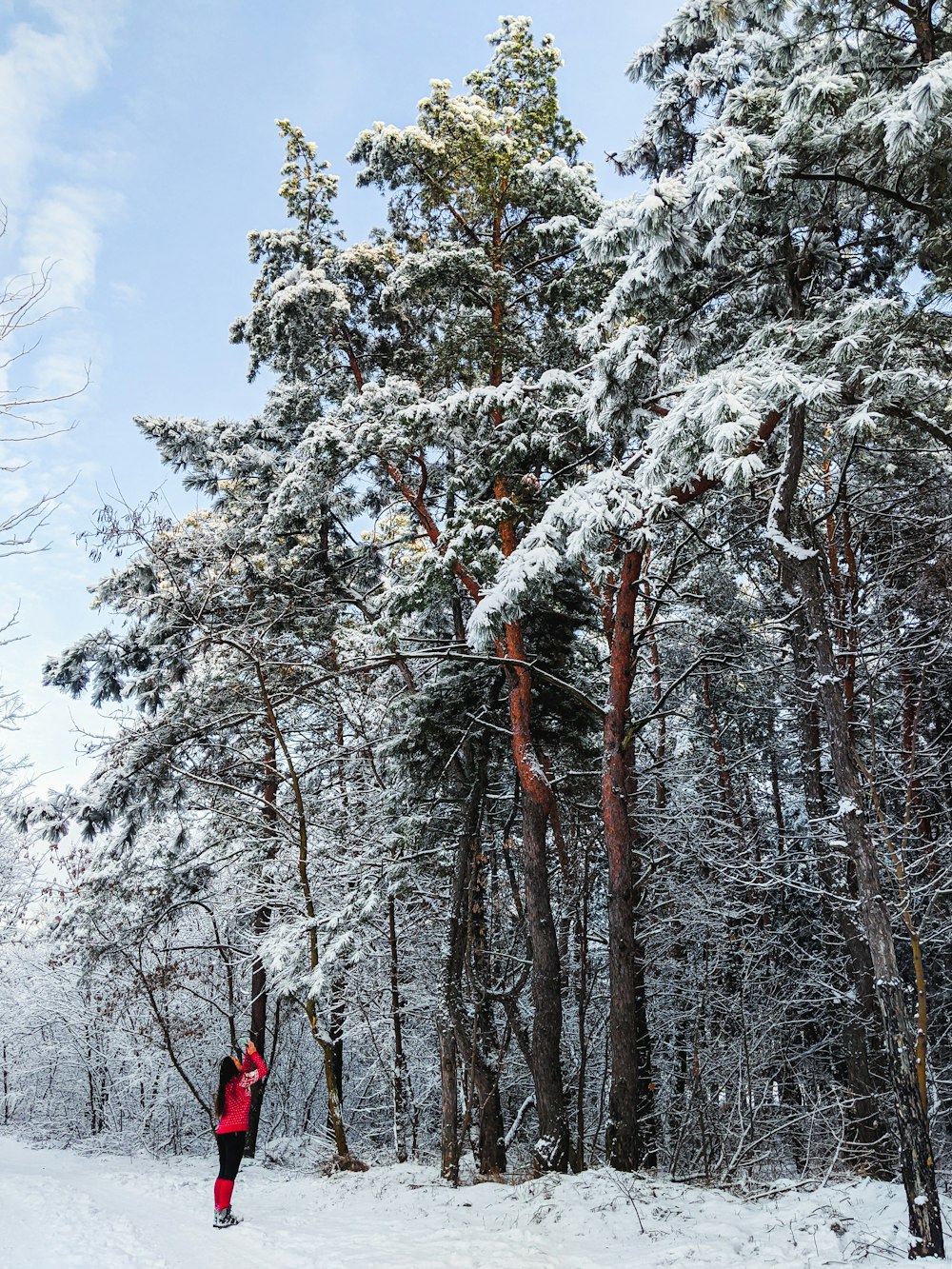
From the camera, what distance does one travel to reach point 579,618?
11039mm

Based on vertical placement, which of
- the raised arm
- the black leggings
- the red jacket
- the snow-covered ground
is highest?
the raised arm

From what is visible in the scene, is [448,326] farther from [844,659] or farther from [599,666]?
[844,659]

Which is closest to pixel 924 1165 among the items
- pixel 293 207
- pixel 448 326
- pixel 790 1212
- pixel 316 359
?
pixel 790 1212

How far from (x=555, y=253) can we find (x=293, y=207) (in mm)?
3788

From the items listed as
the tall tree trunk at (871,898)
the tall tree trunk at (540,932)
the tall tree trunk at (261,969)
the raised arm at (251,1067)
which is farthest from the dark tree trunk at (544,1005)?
the tall tree trunk at (261,969)

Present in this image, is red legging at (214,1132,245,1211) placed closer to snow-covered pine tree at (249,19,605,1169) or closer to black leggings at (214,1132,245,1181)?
black leggings at (214,1132,245,1181)

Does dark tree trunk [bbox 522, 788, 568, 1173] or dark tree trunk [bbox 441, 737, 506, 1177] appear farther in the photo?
dark tree trunk [bbox 441, 737, 506, 1177]

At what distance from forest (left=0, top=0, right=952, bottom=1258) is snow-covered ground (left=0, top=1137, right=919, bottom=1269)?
2.49 feet

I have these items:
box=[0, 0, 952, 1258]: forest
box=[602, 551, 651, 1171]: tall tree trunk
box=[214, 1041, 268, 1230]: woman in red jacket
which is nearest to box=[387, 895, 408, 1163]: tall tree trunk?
box=[0, 0, 952, 1258]: forest

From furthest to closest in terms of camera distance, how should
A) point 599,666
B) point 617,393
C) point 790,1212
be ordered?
1. point 599,666
2. point 617,393
3. point 790,1212

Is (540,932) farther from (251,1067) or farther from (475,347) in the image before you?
(475,347)

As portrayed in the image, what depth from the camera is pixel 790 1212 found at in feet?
19.8

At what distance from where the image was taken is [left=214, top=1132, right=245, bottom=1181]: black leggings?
23.8ft

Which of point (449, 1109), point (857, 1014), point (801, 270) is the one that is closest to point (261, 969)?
point (449, 1109)
